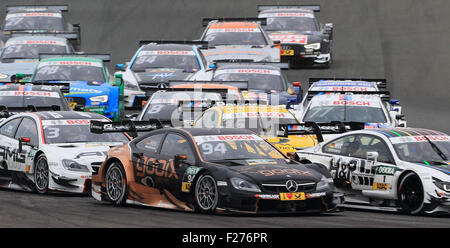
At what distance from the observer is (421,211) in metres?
13.3

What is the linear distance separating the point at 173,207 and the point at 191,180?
1.57 feet

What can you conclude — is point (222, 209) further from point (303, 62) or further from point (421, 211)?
point (303, 62)

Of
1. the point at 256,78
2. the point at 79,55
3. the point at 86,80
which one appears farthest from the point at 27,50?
the point at 256,78

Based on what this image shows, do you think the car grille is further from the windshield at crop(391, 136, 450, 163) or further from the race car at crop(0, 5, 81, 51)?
the race car at crop(0, 5, 81, 51)

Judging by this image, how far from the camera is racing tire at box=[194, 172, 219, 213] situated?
12680 millimetres

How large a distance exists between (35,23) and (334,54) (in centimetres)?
932

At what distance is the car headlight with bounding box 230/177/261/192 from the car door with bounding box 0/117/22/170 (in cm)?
526

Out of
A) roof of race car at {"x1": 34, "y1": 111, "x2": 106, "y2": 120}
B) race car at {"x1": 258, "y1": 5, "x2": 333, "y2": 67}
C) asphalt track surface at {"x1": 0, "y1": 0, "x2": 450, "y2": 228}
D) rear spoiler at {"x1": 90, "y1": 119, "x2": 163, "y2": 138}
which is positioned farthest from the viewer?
race car at {"x1": 258, "y1": 5, "x2": 333, "y2": 67}

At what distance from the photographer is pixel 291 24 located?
3186 cm

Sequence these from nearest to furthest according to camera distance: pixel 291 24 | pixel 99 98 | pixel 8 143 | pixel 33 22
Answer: pixel 8 143
pixel 99 98
pixel 33 22
pixel 291 24

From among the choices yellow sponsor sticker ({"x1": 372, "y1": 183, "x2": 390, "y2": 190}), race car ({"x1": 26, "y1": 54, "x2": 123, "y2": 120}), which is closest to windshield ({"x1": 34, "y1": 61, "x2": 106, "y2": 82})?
race car ({"x1": 26, "y1": 54, "x2": 123, "y2": 120})

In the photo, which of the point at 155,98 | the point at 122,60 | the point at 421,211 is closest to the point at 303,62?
the point at 122,60

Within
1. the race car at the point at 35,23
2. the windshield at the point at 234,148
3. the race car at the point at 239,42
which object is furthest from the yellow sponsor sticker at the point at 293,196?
the race car at the point at 35,23

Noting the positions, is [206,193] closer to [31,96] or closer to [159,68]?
[31,96]
